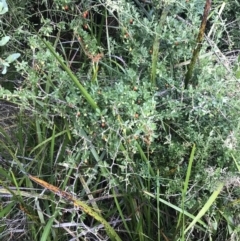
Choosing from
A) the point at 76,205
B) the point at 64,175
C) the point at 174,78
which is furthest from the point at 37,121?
the point at 174,78

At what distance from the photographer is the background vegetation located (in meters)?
1.01

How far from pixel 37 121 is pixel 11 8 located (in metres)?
0.34

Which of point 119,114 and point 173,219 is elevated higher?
point 119,114

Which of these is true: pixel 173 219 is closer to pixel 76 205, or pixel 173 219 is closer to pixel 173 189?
pixel 173 189

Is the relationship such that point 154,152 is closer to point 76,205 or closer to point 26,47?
point 76,205

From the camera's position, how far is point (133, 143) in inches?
39.1

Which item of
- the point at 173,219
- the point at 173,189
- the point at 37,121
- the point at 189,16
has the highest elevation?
the point at 189,16

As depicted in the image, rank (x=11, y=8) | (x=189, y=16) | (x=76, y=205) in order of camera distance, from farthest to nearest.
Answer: (x=11, y=8) < (x=189, y=16) < (x=76, y=205)

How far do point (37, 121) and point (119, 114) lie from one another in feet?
0.79

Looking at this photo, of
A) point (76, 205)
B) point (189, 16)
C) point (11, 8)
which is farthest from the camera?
point (11, 8)

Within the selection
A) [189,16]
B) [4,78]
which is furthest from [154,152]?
[4,78]

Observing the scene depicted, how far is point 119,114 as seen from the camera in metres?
1.01

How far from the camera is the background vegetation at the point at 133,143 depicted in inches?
39.8

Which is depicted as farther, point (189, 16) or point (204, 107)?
point (189, 16)
